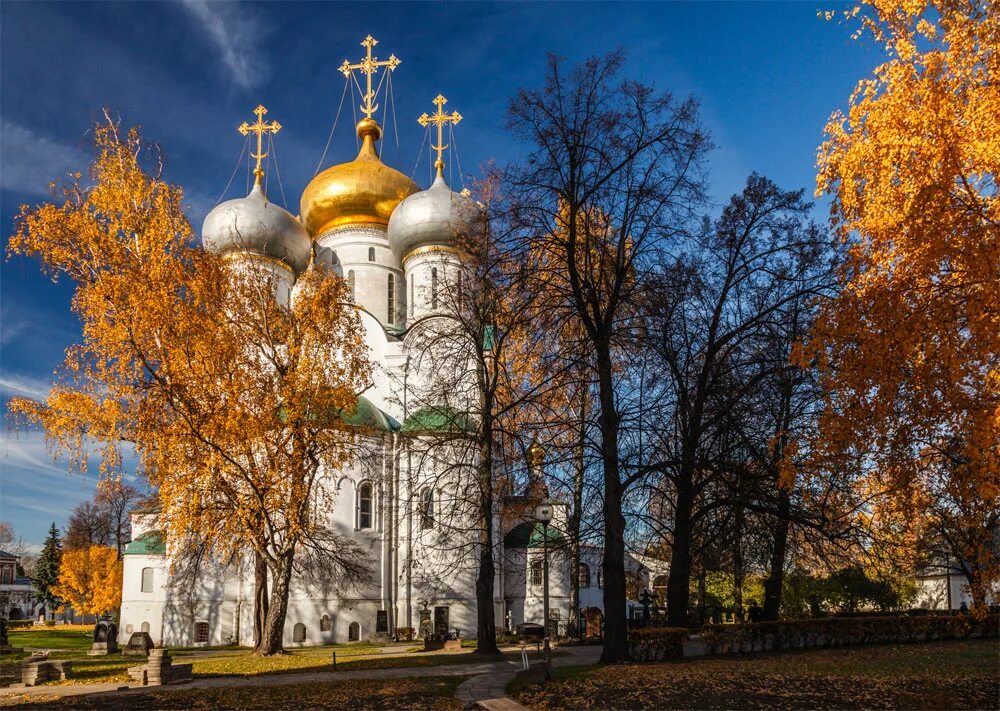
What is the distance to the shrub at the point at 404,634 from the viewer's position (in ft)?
89.6

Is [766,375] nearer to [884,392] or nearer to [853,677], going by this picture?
[853,677]

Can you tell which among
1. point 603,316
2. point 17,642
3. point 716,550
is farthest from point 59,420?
point 17,642

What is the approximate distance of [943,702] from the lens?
31.5 ft

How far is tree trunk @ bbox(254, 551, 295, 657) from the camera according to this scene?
62.7ft

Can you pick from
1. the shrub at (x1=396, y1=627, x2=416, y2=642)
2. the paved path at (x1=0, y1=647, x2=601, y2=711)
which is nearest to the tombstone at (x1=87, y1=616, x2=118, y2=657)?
the shrub at (x1=396, y1=627, x2=416, y2=642)

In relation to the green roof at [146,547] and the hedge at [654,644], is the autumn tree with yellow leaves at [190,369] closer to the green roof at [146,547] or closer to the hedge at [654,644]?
the hedge at [654,644]

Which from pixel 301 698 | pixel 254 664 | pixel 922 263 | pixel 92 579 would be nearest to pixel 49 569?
pixel 92 579

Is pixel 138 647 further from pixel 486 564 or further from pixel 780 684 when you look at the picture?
pixel 780 684

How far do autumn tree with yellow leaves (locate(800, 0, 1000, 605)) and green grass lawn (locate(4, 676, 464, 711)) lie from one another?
6.77 metres

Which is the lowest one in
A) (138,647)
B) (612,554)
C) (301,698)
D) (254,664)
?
(138,647)

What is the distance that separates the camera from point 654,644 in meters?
15.4

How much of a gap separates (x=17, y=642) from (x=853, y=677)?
1250 inches

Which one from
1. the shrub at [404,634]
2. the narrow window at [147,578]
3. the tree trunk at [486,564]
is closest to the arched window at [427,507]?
the shrub at [404,634]

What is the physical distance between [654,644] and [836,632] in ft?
21.8
